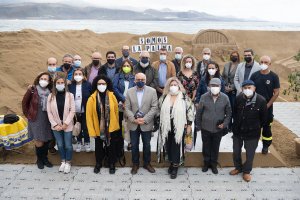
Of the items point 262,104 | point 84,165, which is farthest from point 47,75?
point 262,104

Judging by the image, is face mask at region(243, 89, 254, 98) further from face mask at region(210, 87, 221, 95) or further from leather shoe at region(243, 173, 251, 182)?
leather shoe at region(243, 173, 251, 182)

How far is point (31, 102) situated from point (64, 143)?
90cm

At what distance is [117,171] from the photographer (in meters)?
5.30

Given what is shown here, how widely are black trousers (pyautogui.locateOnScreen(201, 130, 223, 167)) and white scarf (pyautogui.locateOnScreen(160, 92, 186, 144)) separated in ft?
1.58

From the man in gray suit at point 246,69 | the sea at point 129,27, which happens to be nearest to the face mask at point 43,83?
the man in gray suit at point 246,69

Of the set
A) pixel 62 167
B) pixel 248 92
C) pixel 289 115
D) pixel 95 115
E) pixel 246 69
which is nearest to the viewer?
pixel 248 92

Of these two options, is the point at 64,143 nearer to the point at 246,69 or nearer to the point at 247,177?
the point at 247,177

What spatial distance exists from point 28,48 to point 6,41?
1468mm

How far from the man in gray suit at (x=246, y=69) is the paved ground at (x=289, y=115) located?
2256 millimetres

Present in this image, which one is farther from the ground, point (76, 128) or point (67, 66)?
point (67, 66)

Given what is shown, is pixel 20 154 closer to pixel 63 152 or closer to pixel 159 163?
pixel 63 152

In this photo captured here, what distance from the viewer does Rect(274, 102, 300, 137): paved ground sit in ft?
24.9

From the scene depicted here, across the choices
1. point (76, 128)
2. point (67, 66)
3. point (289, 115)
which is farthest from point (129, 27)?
point (76, 128)

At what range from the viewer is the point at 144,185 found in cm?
488
